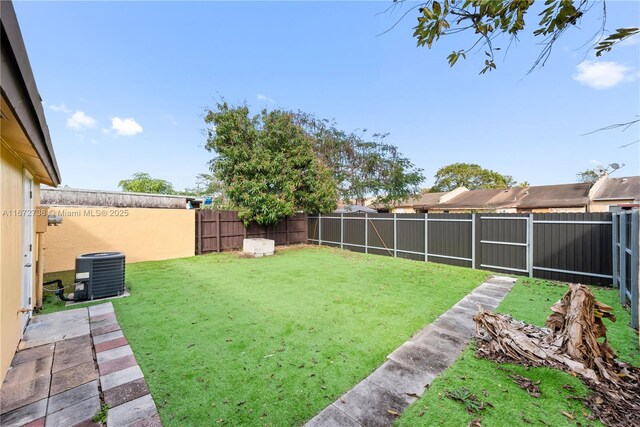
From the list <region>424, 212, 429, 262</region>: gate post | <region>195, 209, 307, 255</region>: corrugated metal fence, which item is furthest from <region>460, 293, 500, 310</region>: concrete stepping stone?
<region>195, 209, 307, 255</region>: corrugated metal fence

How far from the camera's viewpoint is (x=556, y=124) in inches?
268

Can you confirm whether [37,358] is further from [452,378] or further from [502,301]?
[502,301]

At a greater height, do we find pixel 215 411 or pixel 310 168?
pixel 310 168

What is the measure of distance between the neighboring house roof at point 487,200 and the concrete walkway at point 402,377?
18378 millimetres

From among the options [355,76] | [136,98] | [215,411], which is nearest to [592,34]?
[215,411]

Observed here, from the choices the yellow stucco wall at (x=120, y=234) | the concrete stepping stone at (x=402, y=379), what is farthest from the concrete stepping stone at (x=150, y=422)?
the yellow stucco wall at (x=120, y=234)

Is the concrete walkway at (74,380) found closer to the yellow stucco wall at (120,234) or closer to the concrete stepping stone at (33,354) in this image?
the concrete stepping stone at (33,354)

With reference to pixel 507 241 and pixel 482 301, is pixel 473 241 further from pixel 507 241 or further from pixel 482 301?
pixel 482 301

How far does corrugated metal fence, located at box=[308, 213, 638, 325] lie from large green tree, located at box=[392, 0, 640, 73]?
3907mm

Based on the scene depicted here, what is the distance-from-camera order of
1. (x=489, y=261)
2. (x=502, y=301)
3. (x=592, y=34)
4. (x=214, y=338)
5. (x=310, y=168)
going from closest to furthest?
(x=592, y=34) → (x=214, y=338) → (x=502, y=301) → (x=489, y=261) → (x=310, y=168)

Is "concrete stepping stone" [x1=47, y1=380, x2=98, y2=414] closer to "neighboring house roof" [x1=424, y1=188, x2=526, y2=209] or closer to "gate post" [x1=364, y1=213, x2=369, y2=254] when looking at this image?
"gate post" [x1=364, y1=213, x2=369, y2=254]

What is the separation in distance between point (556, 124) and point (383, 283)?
6.41 metres

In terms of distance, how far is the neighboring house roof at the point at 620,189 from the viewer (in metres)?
14.6

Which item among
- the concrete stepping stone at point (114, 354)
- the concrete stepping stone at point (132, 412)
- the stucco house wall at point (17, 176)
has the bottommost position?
the concrete stepping stone at point (114, 354)
